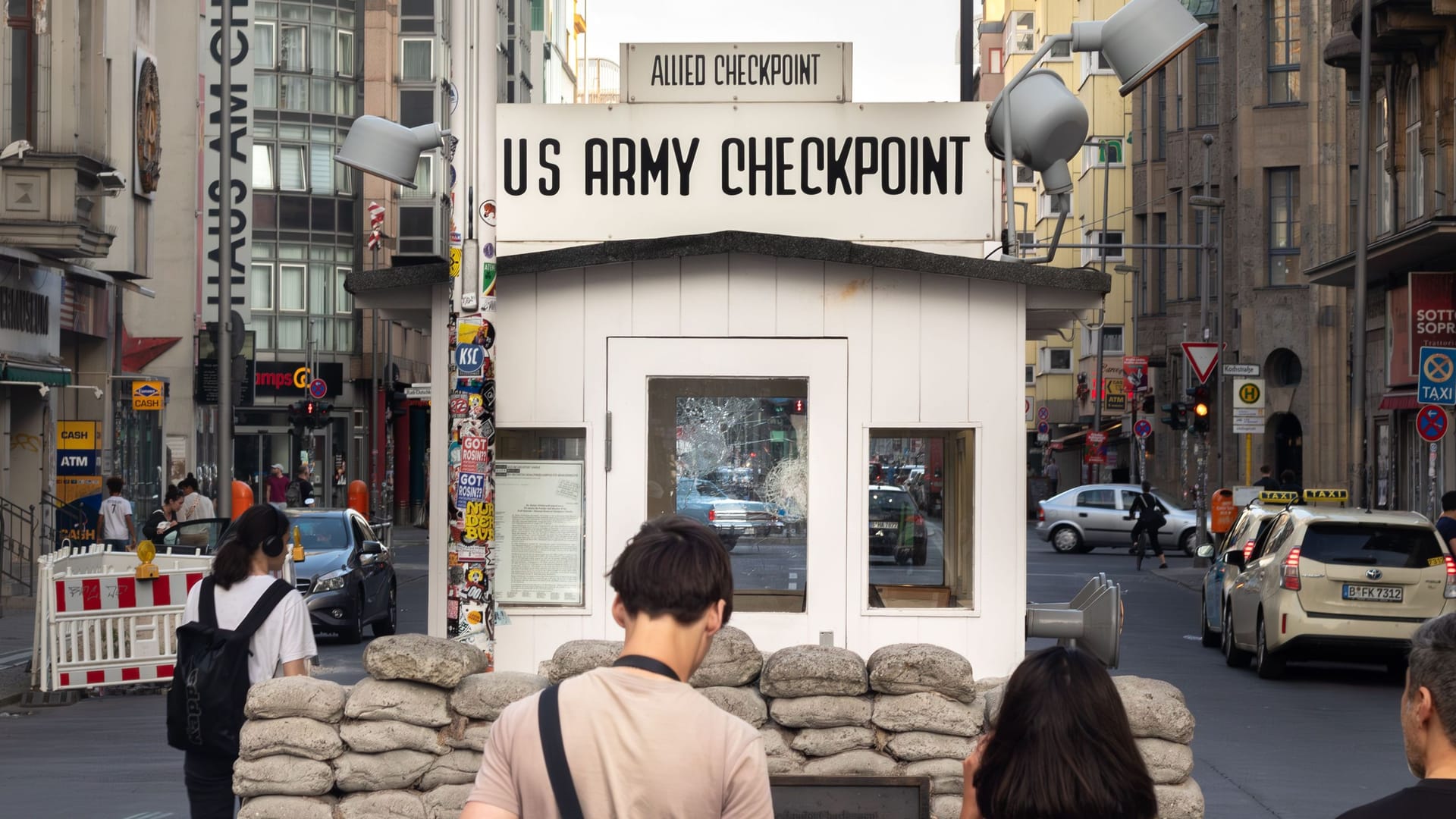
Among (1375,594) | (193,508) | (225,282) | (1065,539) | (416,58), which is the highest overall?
(416,58)

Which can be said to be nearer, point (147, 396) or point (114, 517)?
point (114, 517)

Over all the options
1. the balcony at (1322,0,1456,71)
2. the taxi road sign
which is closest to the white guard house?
the taxi road sign

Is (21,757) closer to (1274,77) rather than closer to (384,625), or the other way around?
(384,625)

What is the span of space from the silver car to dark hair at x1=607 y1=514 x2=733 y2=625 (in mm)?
41439

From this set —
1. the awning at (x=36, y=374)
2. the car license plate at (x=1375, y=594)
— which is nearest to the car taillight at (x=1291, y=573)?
the car license plate at (x=1375, y=594)

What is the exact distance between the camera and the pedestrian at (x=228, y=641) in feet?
22.3

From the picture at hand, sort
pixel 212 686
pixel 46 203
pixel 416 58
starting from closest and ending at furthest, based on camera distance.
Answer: pixel 212 686 < pixel 46 203 < pixel 416 58

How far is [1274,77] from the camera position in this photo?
168ft

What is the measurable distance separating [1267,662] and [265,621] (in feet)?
46.2

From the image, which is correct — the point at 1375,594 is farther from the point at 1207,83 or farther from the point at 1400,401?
the point at 1207,83

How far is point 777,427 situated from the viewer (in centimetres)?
955

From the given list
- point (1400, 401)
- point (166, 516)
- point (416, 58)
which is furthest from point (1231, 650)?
point (416, 58)

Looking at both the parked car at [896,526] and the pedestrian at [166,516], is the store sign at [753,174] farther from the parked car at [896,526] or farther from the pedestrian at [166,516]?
the pedestrian at [166,516]

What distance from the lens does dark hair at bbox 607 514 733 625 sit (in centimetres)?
359
